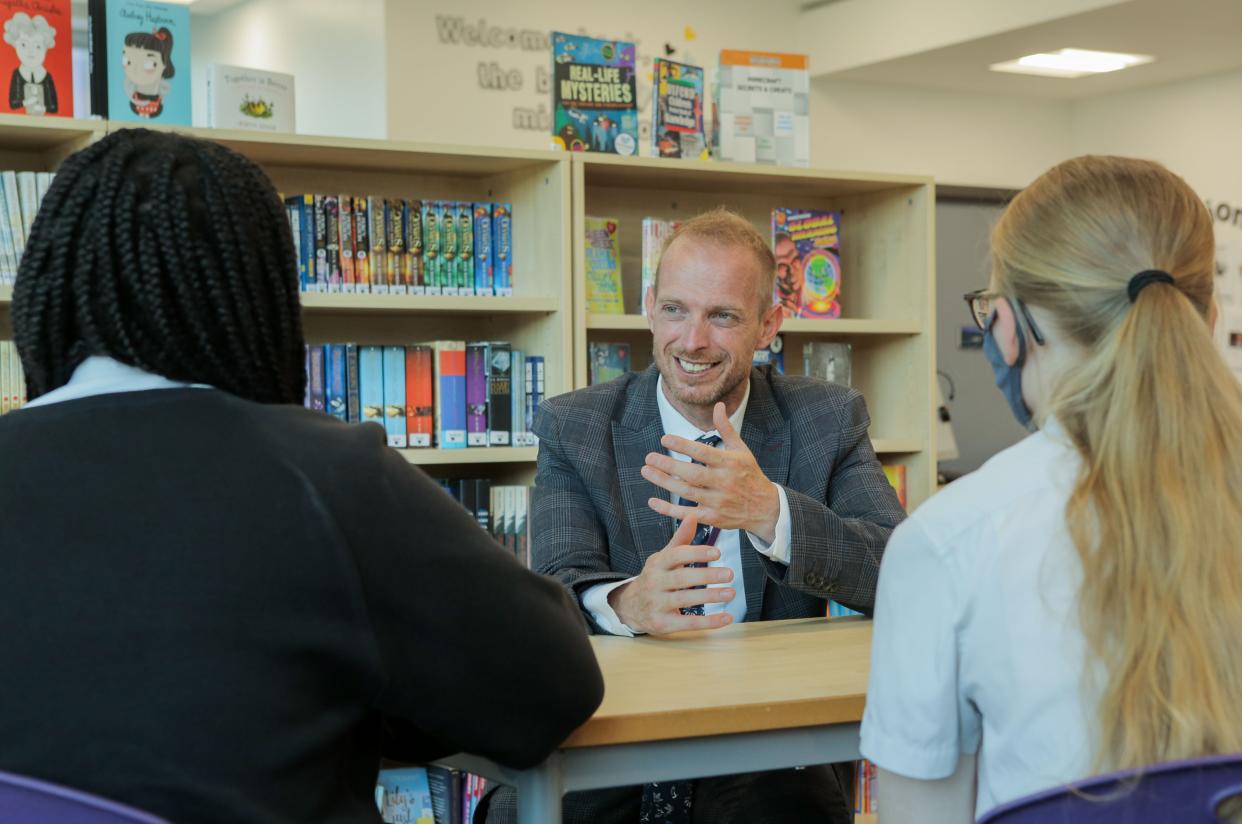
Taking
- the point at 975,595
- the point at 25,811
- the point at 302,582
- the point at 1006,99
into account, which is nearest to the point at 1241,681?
the point at 975,595

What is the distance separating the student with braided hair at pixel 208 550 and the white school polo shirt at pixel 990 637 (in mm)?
323

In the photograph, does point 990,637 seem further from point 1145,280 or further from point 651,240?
point 651,240

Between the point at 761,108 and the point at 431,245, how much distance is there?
100 cm

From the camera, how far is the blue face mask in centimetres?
128

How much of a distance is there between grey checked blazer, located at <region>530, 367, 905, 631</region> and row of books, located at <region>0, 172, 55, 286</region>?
1.32m

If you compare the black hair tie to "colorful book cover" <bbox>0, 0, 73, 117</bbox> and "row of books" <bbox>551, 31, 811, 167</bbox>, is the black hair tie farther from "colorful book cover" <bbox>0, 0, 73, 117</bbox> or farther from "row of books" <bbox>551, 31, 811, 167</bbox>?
"colorful book cover" <bbox>0, 0, 73, 117</bbox>

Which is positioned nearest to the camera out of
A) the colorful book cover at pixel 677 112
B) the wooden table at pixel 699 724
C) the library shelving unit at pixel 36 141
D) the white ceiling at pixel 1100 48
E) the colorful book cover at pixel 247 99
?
the wooden table at pixel 699 724

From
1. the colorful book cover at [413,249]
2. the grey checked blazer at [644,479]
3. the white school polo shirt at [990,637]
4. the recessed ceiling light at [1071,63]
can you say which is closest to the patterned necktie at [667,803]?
the grey checked blazer at [644,479]

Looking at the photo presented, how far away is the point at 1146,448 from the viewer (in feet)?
3.55

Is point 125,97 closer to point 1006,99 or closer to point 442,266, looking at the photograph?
point 442,266

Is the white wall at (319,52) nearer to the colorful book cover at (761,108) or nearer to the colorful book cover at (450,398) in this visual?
the colorful book cover at (761,108)

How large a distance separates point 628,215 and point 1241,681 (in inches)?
108

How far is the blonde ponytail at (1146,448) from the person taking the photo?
1037 millimetres

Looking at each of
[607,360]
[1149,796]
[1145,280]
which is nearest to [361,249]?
[607,360]
